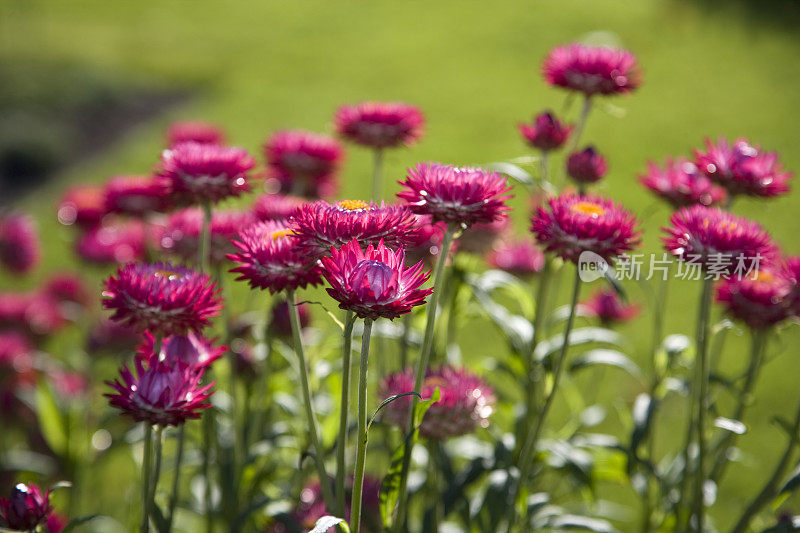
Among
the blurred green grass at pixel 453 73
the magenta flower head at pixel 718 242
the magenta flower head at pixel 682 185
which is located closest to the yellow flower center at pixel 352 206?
the magenta flower head at pixel 718 242

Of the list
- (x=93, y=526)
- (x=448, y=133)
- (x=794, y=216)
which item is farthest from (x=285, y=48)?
(x=93, y=526)

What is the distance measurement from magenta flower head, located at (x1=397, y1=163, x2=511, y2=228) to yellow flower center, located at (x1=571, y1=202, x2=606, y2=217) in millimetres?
171

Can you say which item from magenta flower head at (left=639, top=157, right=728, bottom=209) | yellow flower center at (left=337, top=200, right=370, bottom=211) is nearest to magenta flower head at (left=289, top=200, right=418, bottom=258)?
yellow flower center at (left=337, top=200, right=370, bottom=211)

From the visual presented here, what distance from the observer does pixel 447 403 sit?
4.85ft

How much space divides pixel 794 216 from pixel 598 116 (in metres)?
2.74

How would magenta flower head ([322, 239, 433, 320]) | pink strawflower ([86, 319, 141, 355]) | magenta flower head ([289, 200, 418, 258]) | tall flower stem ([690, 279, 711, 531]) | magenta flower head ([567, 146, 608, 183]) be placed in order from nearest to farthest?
magenta flower head ([322, 239, 433, 320])
magenta flower head ([289, 200, 418, 258])
tall flower stem ([690, 279, 711, 531])
magenta flower head ([567, 146, 608, 183])
pink strawflower ([86, 319, 141, 355])

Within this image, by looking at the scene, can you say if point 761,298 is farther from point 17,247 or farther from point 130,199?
point 17,247

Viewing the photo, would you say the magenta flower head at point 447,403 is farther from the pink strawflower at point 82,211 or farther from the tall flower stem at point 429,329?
the pink strawflower at point 82,211

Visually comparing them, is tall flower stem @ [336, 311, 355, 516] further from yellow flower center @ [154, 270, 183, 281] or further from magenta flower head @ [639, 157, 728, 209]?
magenta flower head @ [639, 157, 728, 209]

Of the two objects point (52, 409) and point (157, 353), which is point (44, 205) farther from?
point (157, 353)

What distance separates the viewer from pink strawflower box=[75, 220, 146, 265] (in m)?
2.36

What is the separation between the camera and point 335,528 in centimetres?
138

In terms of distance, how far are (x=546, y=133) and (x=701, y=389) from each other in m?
0.66

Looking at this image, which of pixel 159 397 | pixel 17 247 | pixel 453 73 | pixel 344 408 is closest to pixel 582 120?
pixel 344 408
